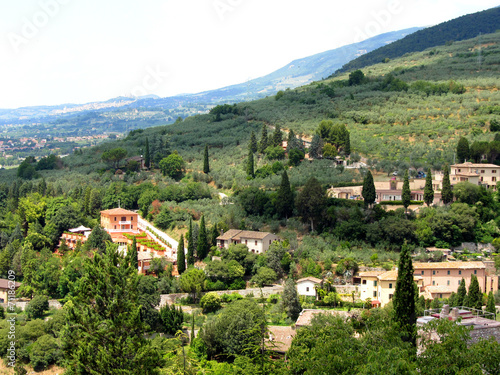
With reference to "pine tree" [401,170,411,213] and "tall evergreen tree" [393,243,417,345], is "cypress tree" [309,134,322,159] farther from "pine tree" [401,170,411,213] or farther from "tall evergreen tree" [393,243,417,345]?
"tall evergreen tree" [393,243,417,345]

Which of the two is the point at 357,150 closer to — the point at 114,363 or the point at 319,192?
the point at 319,192

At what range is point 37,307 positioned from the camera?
99.8ft

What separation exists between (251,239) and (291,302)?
8.08 metres

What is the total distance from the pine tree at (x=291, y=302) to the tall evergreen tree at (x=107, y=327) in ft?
35.9

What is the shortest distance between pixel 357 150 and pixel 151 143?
789 inches

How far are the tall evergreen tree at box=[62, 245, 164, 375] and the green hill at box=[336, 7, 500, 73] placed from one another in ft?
306

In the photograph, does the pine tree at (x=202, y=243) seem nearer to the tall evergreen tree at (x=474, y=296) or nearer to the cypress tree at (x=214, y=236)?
the cypress tree at (x=214, y=236)

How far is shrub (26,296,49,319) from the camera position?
30.3m

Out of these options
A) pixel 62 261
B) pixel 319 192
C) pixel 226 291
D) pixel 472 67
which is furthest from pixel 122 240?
pixel 472 67

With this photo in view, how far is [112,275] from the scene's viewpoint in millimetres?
17484

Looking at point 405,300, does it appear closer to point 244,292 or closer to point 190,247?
point 244,292

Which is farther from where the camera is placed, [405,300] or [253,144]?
[253,144]

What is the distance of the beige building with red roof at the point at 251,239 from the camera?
114 ft

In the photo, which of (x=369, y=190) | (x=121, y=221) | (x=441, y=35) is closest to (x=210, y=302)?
(x=121, y=221)
